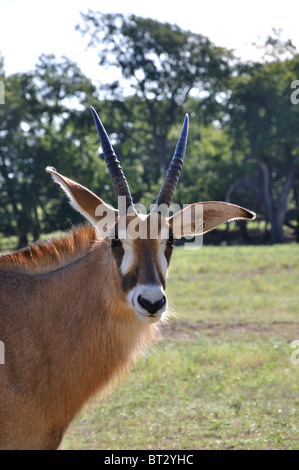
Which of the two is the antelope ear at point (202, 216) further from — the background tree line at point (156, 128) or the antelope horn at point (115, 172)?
the background tree line at point (156, 128)

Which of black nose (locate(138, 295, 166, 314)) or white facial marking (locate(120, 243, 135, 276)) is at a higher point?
white facial marking (locate(120, 243, 135, 276))

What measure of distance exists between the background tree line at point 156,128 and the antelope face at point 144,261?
24.1 m

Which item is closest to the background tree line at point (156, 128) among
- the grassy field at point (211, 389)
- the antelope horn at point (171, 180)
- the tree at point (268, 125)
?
the tree at point (268, 125)

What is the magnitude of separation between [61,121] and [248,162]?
1071cm

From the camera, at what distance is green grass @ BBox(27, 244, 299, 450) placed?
719 cm

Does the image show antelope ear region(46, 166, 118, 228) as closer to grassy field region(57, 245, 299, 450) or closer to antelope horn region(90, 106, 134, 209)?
antelope horn region(90, 106, 134, 209)

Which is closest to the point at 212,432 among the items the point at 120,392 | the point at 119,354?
the point at 120,392

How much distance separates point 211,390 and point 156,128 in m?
33.1

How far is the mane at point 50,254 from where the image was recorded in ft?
18.0

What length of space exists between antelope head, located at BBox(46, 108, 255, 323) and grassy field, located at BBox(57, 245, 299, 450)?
116cm

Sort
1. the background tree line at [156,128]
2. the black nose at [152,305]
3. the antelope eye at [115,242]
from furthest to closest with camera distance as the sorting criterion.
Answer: the background tree line at [156,128], the antelope eye at [115,242], the black nose at [152,305]

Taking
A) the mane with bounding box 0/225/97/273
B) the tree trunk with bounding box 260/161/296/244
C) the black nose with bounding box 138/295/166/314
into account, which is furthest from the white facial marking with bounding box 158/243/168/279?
the tree trunk with bounding box 260/161/296/244

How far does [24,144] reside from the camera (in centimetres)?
3316

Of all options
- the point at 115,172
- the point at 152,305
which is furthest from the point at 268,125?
the point at 152,305
